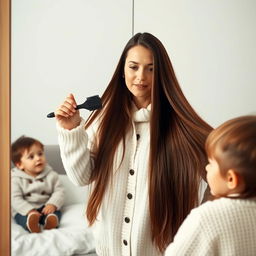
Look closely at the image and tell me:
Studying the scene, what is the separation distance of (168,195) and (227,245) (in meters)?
0.32

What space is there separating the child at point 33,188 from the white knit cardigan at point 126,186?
A: 1.00 ft

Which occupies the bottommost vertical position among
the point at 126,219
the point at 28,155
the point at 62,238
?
the point at 62,238

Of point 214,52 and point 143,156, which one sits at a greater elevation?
point 214,52

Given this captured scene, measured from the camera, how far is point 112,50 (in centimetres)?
125

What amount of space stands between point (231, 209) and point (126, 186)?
1.24 ft

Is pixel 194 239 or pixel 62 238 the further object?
pixel 62 238

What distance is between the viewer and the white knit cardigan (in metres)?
1.00

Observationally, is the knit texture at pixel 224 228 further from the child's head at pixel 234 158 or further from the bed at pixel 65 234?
the bed at pixel 65 234

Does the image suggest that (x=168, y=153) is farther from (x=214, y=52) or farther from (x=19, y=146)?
(x=19, y=146)

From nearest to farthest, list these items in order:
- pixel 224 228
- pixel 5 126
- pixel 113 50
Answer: pixel 224 228 < pixel 113 50 < pixel 5 126

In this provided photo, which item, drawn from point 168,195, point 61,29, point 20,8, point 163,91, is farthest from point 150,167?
point 20,8

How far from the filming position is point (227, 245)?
704 mm

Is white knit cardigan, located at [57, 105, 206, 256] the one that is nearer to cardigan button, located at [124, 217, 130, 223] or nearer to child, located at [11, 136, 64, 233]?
cardigan button, located at [124, 217, 130, 223]

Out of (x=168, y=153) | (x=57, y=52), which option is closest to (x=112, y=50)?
(x=57, y=52)
